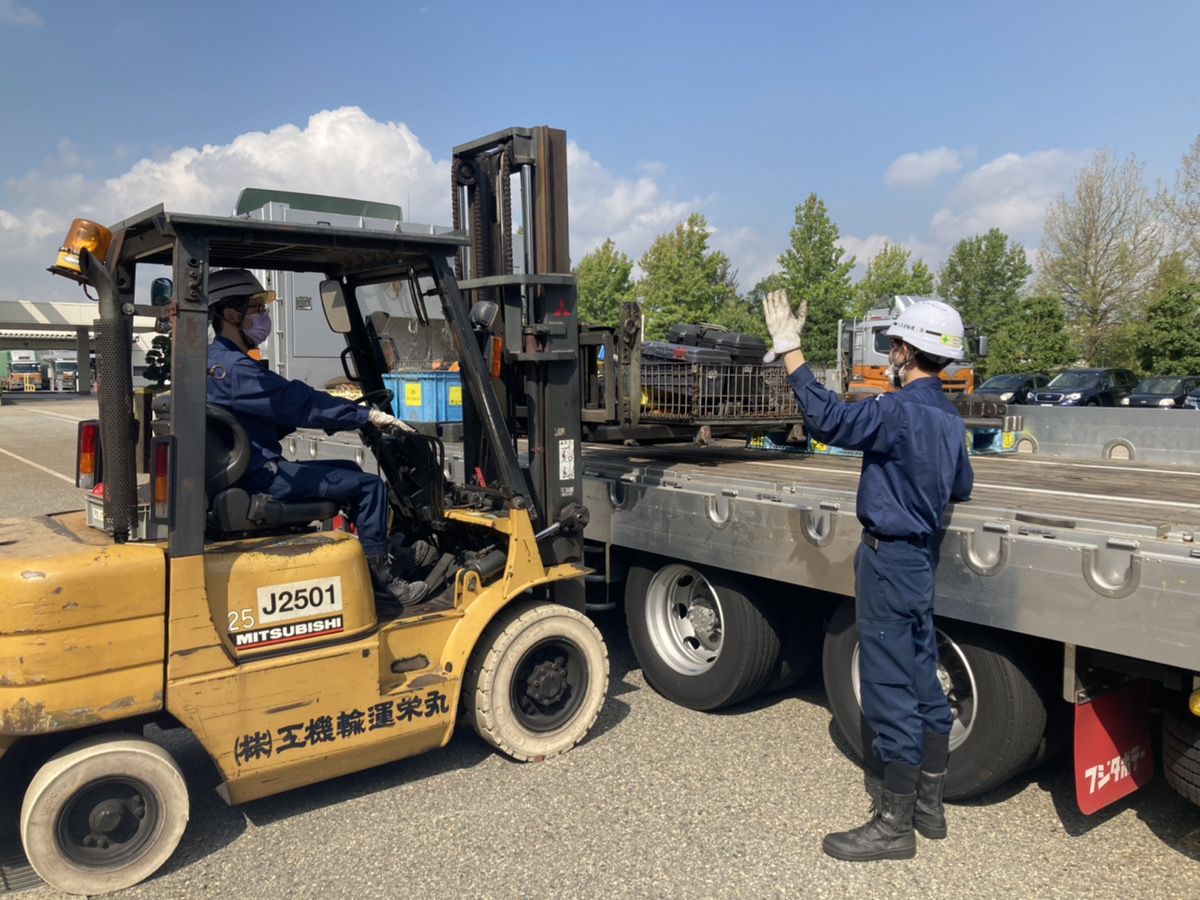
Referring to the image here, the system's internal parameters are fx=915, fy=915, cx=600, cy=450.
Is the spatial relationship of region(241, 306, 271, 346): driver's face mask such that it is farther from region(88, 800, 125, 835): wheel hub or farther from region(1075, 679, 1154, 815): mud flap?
region(1075, 679, 1154, 815): mud flap

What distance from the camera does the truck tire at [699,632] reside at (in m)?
4.56

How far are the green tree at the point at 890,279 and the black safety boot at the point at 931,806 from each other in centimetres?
3760

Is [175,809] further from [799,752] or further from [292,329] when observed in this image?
[292,329]

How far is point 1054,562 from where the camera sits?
306 cm

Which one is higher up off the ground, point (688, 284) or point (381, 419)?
point (688, 284)

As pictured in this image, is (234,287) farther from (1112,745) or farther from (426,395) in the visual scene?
(1112,745)

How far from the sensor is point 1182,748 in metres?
3.05

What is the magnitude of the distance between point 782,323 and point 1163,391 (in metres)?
24.1

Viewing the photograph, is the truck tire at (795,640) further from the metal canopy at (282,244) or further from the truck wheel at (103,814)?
the truck wheel at (103,814)

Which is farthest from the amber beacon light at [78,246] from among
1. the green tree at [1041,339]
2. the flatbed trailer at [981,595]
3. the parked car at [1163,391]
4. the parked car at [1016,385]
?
the green tree at [1041,339]

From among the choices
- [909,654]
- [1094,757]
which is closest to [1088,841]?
[1094,757]

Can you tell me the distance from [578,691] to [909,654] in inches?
66.5

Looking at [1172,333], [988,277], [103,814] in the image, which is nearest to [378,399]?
[103,814]

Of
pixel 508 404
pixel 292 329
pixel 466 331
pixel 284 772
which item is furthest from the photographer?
pixel 292 329
